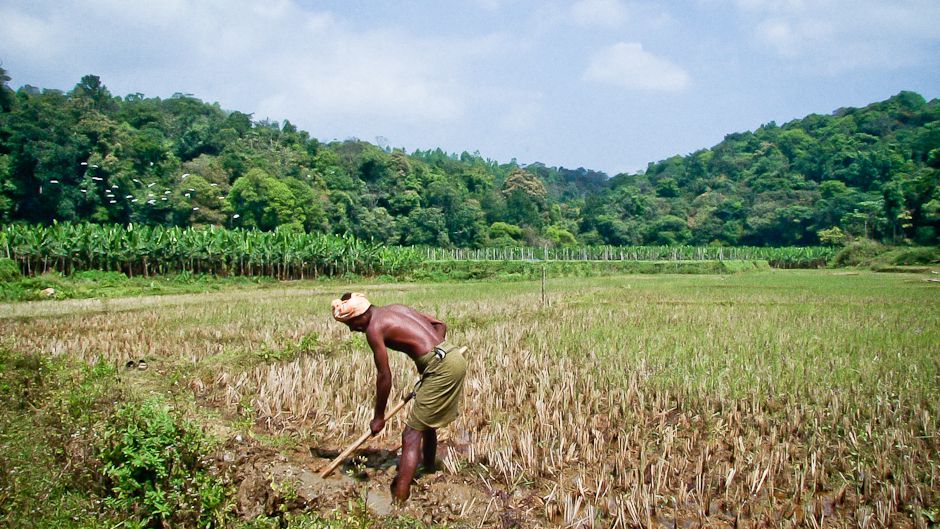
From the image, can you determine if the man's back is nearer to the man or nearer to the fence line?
the man

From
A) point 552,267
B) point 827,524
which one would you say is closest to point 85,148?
point 552,267

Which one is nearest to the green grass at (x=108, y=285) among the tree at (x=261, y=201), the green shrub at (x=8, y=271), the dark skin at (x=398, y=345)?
the green shrub at (x=8, y=271)

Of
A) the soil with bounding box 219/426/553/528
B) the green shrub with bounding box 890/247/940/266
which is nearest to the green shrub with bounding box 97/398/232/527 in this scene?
the soil with bounding box 219/426/553/528

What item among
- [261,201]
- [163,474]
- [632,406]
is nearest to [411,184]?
[261,201]

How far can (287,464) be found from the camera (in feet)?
16.1

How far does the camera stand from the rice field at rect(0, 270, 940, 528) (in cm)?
406

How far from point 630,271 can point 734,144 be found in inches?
2922

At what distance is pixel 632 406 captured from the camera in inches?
237

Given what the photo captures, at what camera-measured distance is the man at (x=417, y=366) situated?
4.29 meters

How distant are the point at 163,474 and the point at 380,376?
1.48 metres

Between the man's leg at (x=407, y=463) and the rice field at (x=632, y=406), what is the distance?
4.8 inches

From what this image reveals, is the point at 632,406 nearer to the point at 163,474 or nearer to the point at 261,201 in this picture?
the point at 163,474

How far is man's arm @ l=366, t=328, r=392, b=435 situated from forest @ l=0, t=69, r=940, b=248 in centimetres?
4472

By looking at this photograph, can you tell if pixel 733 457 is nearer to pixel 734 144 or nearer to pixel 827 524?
pixel 827 524
